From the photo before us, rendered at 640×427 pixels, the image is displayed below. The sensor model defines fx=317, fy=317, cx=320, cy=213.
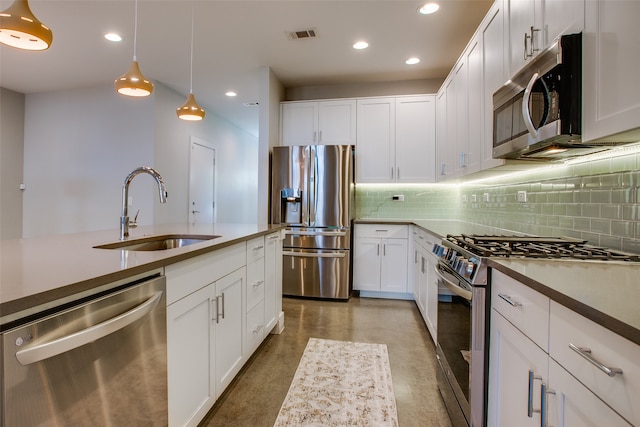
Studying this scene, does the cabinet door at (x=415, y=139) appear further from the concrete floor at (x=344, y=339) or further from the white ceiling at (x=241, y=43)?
the concrete floor at (x=344, y=339)

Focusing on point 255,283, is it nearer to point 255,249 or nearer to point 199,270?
point 255,249

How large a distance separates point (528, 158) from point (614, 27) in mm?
805

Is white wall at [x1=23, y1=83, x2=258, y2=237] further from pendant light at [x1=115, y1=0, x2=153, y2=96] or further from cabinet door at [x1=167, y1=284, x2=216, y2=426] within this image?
cabinet door at [x1=167, y1=284, x2=216, y2=426]

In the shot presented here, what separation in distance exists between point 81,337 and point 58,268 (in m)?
0.28

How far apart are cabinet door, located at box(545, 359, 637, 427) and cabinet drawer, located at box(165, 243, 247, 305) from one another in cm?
129

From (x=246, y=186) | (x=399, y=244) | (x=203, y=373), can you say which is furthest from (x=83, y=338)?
(x=246, y=186)

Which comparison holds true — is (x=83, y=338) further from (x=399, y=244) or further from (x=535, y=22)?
(x=399, y=244)

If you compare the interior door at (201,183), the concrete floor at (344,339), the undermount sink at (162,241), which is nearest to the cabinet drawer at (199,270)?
the undermount sink at (162,241)

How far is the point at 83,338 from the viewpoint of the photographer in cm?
84

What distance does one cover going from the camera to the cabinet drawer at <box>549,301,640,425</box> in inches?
24.3

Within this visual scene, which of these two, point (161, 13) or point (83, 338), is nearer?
point (83, 338)

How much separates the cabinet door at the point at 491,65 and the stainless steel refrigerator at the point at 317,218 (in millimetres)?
1714

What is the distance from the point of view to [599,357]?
0.71 metres

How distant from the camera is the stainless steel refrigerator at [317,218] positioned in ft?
12.1
